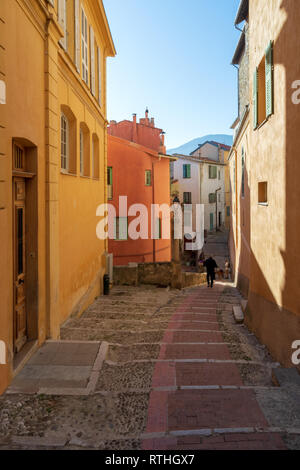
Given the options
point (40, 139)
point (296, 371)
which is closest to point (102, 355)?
point (296, 371)

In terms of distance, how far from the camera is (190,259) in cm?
3491

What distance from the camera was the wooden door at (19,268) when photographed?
5887 millimetres

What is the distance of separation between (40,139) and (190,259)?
29094mm

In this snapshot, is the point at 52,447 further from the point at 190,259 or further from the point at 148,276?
the point at 190,259

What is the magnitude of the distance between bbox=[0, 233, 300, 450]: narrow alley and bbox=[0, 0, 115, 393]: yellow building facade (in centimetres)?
57

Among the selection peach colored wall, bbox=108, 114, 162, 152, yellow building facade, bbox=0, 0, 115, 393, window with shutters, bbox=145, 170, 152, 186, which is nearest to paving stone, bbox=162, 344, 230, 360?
yellow building facade, bbox=0, 0, 115, 393

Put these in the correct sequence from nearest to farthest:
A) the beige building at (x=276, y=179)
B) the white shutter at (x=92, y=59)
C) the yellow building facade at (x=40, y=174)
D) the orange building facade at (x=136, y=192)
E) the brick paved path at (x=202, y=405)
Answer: the brick paved path at (x=202, y=405) < the yellow building facade at (x=40, y=174) < the beige building at (x=276, y=179) < the white shutter at (x=92, y=59) < the orange building facade at (x=136, y=192)

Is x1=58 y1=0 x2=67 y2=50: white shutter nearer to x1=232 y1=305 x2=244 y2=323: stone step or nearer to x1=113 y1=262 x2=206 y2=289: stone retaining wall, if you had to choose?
x1=232 y1=305 x2=244 y2=323: stone step

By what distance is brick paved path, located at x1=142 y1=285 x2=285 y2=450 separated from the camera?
379cm

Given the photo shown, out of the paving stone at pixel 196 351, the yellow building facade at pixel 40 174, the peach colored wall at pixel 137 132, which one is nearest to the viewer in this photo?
the yellow building facade at pixel 40 174

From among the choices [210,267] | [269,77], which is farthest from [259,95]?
[210,267]

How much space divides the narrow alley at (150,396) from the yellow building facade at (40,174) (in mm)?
569

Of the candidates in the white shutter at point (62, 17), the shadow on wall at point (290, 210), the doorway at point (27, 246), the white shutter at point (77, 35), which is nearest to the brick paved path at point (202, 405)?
the shadow on wall at point (290, 210)

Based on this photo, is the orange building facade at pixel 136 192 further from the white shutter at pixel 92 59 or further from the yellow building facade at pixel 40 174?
the yellow building facade at pixel 40 174
